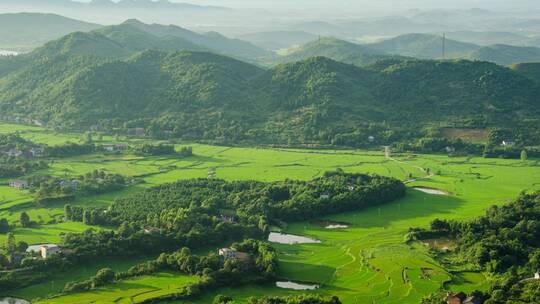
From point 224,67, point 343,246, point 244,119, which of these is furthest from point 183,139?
point 343,246

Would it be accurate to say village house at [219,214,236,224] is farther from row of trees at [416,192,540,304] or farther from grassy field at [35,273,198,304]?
row of trees at [416,192,540,304]

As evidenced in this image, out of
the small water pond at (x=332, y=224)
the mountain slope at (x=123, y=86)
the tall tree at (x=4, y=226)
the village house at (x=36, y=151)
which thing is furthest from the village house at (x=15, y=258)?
the mountain slope at (x=123, y=86)

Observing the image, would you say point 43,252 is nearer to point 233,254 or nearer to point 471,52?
point 233,254

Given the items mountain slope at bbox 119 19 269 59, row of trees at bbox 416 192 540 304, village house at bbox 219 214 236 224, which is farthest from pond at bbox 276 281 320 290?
mountain slope at bbox 119 19 269 59

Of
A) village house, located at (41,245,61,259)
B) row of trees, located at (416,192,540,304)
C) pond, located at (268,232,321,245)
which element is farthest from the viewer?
pond, located at (268,232,321,245)

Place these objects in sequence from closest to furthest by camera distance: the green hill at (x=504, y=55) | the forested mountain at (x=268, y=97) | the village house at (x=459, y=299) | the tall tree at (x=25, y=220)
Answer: the village house at (x=459, y=299) → the tall tree at (x=25, y=220) → the forested mountain at (x=268, y=97) → the green hill at (x=504, y=55)

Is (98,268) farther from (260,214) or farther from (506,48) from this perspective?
(506,48)

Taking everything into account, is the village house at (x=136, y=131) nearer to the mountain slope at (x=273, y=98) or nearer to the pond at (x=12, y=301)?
the mountain slope at (x=273, y=98)
